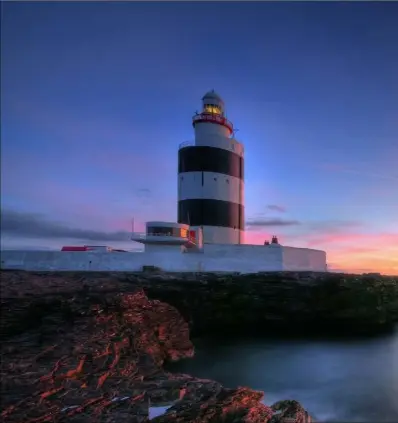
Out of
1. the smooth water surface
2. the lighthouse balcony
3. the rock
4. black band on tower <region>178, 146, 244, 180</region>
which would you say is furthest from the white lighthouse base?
the lighthouse balcony

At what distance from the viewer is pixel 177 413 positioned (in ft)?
15.4

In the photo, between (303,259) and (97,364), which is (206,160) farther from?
(97,364)

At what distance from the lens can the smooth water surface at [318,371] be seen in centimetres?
688

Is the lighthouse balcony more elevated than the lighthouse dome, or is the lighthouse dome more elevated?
the lighthouse dome

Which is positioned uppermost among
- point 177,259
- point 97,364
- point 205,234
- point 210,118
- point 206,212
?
point 210,118

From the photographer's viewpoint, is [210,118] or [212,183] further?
[210,118]

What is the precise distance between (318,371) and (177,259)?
258 inches

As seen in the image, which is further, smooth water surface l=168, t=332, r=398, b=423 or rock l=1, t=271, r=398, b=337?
rock l=1, t=271, r=398, b=337

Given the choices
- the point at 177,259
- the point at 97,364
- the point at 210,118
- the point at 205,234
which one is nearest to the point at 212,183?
the point at 205,234

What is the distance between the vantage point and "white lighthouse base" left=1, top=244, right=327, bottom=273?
1286cm

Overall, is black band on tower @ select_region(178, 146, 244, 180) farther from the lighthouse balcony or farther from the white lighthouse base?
the white lighthouse base

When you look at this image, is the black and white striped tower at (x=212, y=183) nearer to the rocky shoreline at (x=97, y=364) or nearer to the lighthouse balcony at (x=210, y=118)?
the lighthouse balcony at (x=210, y=118)

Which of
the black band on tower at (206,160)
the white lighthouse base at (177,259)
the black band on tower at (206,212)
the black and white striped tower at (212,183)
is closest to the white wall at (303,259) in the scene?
the white lighthouse base at (177,259)

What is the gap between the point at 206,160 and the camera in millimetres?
16656
